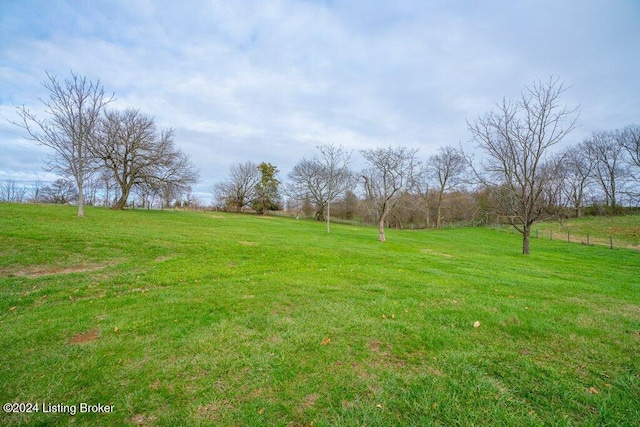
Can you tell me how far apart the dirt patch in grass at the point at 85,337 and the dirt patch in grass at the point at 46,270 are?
431 cm

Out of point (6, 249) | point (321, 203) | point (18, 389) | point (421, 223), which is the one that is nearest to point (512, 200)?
point (18, 389)

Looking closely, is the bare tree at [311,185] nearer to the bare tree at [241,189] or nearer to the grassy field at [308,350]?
the bare tree at [241,189]

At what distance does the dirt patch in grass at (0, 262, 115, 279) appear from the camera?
254 inches

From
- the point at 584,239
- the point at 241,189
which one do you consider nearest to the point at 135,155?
the point at 241,189

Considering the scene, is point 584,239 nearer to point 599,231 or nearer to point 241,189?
point 599,231

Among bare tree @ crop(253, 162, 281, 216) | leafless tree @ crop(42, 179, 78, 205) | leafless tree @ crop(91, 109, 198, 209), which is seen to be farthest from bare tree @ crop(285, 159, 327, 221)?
leafless tree @ crop(42, 179, 78, 205)

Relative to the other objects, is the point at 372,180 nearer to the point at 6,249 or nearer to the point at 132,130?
the point at 6,249

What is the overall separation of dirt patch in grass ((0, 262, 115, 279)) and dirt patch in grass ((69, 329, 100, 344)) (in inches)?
170

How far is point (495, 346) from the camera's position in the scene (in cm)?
371

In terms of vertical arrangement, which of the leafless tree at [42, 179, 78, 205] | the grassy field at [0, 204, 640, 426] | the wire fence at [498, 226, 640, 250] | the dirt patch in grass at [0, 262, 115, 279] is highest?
the leafless tree at [42, 179, 78, 205]

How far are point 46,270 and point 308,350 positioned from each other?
7.99 m

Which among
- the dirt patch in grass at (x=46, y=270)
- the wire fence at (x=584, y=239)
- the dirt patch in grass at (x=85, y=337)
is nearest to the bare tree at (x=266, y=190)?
the wire fence at (x=584, y=239)

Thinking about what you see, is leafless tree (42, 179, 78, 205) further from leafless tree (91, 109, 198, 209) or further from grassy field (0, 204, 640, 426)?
grassy field (0, 204, 640, 426)

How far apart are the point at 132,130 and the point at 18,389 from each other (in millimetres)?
32414
